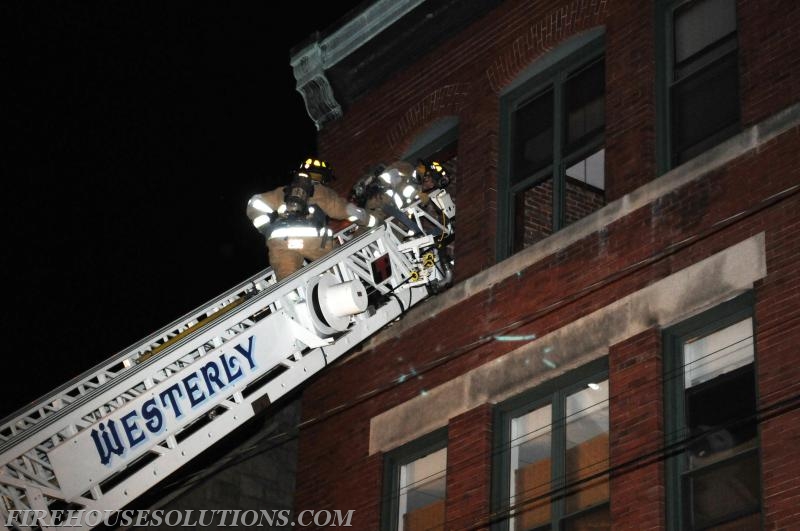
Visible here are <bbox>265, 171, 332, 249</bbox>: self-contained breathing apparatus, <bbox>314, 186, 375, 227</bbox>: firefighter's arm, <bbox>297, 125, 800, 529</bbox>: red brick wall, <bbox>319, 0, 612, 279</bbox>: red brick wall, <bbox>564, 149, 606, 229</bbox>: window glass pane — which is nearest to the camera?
<bbox>297, 125, 800, 529</bbox>: red brick wall

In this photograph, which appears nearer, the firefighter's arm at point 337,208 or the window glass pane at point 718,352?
the window glass pane at point 718,352

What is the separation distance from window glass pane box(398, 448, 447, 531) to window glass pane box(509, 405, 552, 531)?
0.99m

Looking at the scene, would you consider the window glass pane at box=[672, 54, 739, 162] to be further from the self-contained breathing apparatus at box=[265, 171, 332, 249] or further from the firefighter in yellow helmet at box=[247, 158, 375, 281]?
the self-contained breathing apparatus at box=[265, 171, 332, 249]

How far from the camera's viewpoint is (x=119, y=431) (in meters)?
12.3

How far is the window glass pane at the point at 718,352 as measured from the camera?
1202cm

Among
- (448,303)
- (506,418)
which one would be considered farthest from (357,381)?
(506,418)

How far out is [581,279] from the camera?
540 inches

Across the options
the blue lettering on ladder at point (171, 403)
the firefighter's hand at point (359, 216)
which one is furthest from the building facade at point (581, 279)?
the blue lettering on ladder at point (171, 403)

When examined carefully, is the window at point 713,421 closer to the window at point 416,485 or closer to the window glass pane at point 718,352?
the window glass pane at point 718,352

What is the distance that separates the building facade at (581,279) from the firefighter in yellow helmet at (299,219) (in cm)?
130

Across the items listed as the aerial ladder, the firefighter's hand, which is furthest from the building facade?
the firefighter's hand

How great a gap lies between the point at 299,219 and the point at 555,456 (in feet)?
12.1

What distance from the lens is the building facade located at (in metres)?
11.9

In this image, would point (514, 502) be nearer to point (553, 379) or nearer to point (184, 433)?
point (553, 379)
